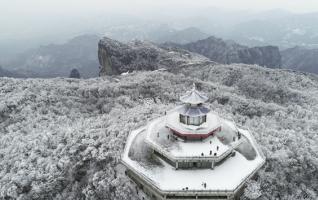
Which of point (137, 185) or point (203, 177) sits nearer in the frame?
point (203, 177)

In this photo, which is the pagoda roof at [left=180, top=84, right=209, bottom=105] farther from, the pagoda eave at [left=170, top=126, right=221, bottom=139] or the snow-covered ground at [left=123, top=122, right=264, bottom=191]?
the snow-covered ground at [left=123, top=122, right=264, bottom=191]

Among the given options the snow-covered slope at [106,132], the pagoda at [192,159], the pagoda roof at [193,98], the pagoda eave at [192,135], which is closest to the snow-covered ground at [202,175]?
the pagoda at [192,159]

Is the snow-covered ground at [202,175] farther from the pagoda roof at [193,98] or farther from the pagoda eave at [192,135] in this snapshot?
the pagoda roof at [193,98]

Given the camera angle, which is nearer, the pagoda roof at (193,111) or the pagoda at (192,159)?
the pagoda at (192,159)

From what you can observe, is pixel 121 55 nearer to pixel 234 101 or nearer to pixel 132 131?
pixel 234 101

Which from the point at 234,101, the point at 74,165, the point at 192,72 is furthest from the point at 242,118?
the point at 192,72

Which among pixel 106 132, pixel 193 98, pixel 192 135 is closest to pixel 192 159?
pixel 192 135

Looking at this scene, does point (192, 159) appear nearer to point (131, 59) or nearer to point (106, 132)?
point (106, 132)
